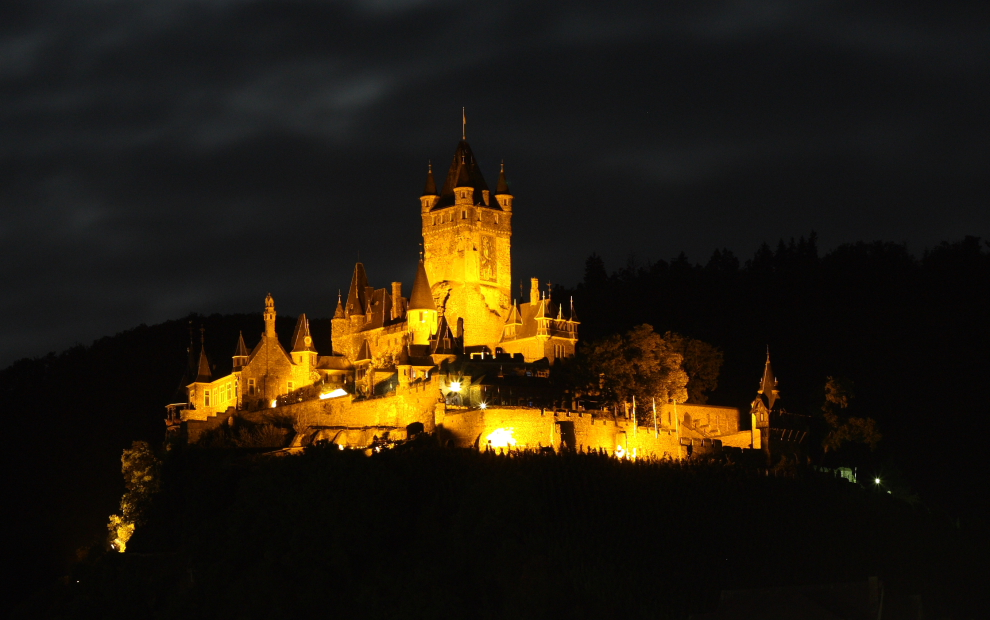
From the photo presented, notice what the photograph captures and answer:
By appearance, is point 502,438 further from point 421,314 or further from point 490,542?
point 421,314

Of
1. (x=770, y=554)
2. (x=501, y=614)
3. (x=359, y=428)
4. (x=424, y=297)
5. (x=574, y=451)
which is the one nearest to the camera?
(x=501, y=614)

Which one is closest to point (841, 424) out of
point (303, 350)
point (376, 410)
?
point (376, 410)

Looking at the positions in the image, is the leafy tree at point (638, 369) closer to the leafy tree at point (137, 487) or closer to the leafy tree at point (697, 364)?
the leafy tree at point (697, 364)

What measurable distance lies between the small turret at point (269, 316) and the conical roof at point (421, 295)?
5611 mm

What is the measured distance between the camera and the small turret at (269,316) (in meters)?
64.5

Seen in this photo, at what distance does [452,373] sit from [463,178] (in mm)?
13784

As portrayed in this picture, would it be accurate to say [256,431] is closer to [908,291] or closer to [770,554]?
[770,554]

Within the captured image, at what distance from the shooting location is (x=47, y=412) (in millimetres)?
87500

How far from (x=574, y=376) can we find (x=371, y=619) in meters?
15.0

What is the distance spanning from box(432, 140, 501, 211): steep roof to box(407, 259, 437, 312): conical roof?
5.19 m

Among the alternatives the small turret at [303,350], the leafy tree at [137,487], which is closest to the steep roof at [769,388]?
the small turret at [303,350]

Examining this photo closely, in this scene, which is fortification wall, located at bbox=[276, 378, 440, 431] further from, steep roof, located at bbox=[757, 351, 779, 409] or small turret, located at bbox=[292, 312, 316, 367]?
steep roof, located at bbox=[757, 351, 779, 409]

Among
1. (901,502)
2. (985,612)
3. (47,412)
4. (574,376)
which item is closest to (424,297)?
(574,376)

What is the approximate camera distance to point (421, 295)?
6431cm
